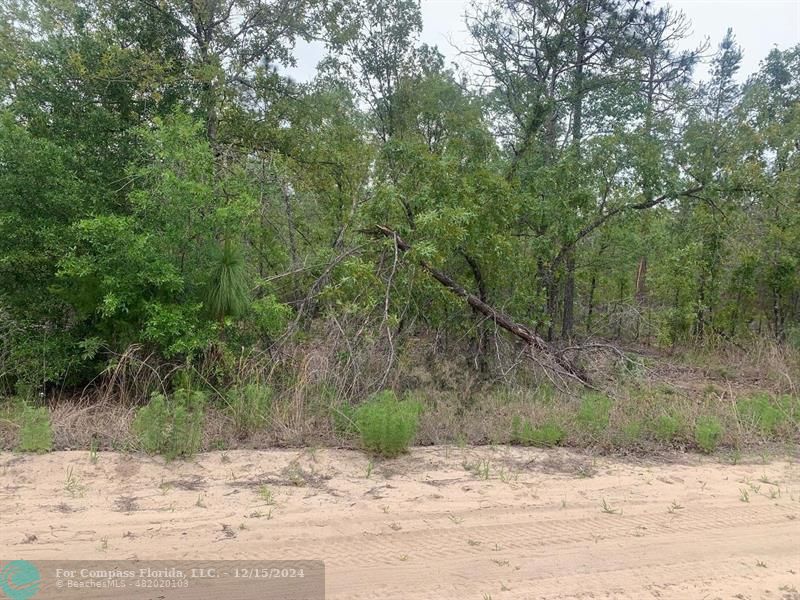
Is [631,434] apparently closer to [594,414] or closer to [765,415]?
[594,414]

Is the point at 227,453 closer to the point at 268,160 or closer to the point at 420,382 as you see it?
the point at 420,382

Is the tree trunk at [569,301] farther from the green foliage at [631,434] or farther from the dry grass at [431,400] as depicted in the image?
the green foliage at [631,434]

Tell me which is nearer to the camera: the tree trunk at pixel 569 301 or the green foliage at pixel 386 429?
the green foliage at pixel 386 429

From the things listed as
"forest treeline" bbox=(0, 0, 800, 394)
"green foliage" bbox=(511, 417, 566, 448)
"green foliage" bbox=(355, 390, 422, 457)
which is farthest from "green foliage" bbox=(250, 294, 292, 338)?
"green foliage" bbox=(511, 417, 566, 448)

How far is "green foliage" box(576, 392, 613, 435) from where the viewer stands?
6.09 m

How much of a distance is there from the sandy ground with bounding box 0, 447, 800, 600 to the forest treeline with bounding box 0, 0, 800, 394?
2.38 m

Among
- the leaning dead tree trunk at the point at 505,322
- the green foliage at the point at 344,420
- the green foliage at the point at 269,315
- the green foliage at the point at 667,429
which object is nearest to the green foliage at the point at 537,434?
the green foliage at the point at 667,429

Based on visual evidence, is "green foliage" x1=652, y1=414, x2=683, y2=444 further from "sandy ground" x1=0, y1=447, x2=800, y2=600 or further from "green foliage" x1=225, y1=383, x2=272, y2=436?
"green foliage" x1=225, y1=383, x2=272, y2=436

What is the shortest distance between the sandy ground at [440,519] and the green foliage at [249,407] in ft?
1.90

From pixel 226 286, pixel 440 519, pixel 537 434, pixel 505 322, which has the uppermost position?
pixel 226 286

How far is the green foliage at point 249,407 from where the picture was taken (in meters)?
5.80

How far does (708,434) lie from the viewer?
5.82 meters

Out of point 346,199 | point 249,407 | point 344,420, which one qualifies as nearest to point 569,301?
point 346,199

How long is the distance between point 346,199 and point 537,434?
6.88 metres
